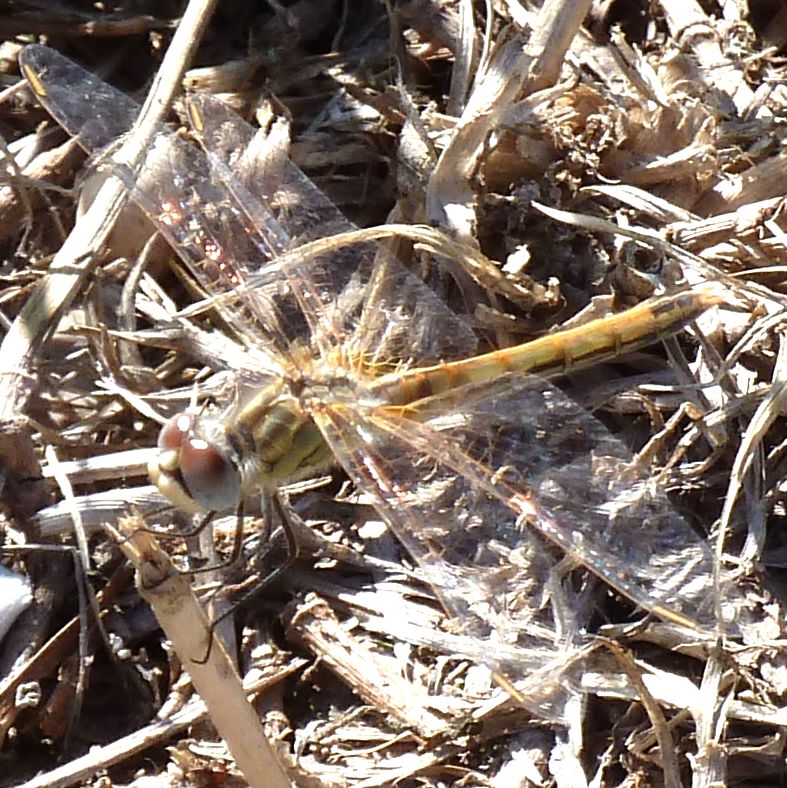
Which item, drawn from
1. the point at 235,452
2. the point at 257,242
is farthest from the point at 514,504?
the point at 257,242

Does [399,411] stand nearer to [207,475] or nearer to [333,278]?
[333,278]

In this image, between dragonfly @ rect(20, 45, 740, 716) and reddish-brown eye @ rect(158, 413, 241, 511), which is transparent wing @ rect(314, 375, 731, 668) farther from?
reddish-brown eye @ rect(158, 413, 241, 511)

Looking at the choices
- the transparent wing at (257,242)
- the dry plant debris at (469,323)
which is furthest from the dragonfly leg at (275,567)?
the transparent wing at (257,242)

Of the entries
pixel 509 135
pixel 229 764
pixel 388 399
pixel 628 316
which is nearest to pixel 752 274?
pixel 628 316

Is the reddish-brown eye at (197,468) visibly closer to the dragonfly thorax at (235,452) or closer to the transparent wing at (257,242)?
the dragonfly thorax at (235,452)

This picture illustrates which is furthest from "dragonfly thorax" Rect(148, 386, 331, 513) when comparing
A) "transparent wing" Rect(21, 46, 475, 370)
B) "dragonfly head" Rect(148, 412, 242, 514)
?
"transparent wing" Rect(21, 46, 475, 370)
